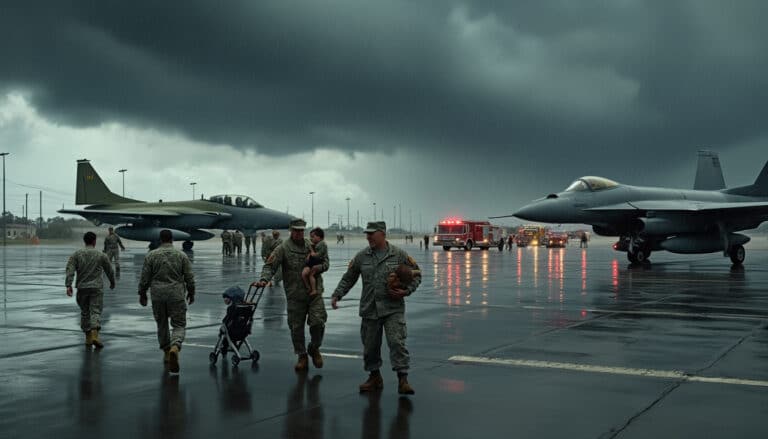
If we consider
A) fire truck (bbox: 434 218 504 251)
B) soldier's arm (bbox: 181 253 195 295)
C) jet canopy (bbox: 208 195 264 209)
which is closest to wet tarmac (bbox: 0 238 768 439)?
soldier's arm (bbox: 181 253 195 295)

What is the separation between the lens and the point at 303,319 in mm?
8531

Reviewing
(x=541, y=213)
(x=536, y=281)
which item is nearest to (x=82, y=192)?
(x=541, y=213)

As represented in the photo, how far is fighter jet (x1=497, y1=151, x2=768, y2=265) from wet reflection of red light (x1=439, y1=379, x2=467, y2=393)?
944 inches

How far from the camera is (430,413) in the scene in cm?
614

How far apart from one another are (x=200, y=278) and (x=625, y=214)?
1854cm

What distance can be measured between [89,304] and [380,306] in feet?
17.5

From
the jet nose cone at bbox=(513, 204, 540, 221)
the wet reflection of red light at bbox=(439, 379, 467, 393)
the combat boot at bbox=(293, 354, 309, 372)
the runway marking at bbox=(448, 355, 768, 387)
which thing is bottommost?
the wet reflection of red light at bbox=(439, 379, 467, 393)

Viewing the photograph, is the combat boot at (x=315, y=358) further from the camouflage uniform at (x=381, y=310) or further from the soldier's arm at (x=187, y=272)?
the soldier's arm at (x=187, y=272)

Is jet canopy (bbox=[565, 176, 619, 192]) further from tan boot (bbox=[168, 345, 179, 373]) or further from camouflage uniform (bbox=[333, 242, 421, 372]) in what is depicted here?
tan boot (bbox=[168, 345, 179, 373])

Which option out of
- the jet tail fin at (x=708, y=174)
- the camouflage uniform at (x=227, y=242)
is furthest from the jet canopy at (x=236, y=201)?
the jet tail fin at (x=708, y=174)

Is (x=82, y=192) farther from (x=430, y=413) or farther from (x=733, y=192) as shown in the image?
(x=430, y=413)

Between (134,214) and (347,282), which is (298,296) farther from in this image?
(134,214)

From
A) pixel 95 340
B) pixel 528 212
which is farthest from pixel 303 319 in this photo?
pixel 528 212

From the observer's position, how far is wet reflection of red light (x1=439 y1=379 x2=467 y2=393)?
Answer: 7016 mm
